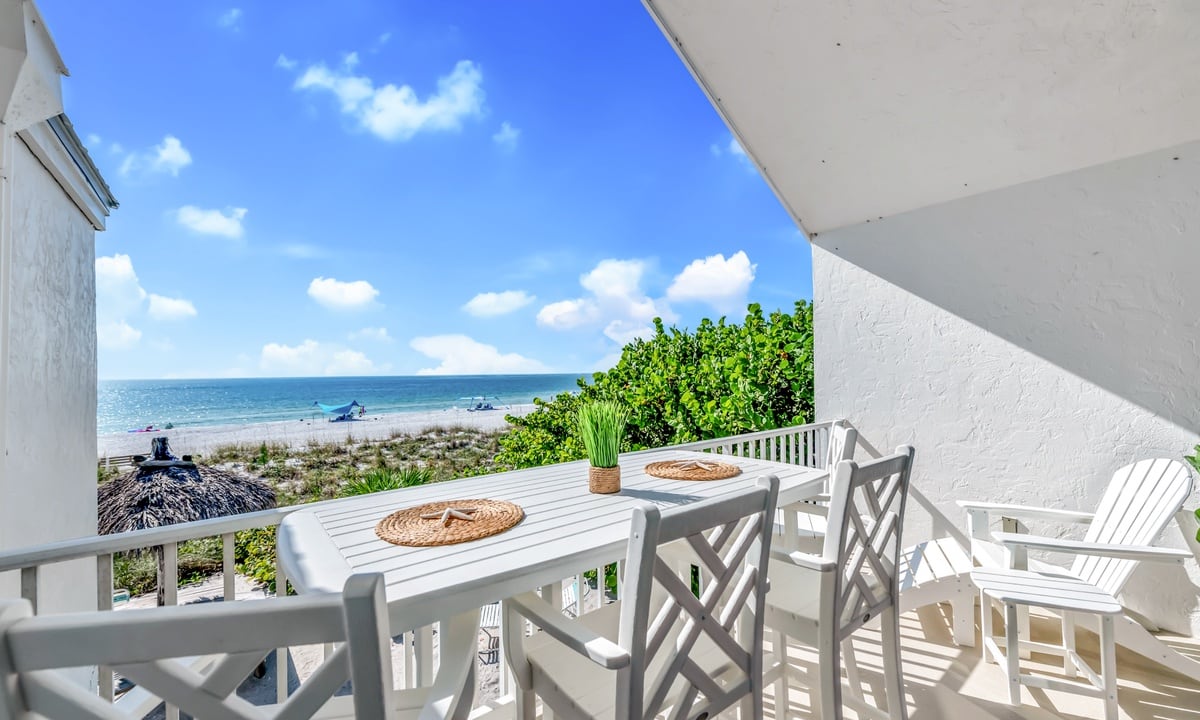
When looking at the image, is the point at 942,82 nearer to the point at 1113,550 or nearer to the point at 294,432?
the point at 1113,550

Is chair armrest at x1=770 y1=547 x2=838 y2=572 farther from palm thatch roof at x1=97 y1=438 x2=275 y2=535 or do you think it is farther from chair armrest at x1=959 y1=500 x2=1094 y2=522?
palm thatch roof at x1=97 y1=438 x2=275 y2=535

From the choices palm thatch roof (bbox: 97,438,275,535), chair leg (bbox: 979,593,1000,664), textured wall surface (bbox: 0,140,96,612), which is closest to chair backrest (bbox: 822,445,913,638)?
chair leg (bbox: 979,593,1000,664)

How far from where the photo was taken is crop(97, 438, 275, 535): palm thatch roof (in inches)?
325

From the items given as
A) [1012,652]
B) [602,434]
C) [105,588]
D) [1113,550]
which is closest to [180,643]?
[105,588]

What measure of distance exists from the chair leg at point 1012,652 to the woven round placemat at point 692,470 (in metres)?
1.16

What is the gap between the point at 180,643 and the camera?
1.90ft

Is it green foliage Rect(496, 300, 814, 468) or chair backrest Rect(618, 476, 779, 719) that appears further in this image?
green foliage Rect(496, 300, 814, 468)

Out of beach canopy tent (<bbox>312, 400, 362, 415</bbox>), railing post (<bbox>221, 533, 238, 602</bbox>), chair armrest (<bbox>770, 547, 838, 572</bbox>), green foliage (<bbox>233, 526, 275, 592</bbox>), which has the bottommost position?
green foliage (<bbox>233, 526, 275, 592</bbox>)

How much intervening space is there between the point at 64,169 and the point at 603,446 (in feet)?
10.9

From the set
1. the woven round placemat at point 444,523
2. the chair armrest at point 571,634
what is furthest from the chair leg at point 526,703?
the woven round placemat at point 444,523

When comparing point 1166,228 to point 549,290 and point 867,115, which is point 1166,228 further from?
point 549,290

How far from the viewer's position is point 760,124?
3.18 m

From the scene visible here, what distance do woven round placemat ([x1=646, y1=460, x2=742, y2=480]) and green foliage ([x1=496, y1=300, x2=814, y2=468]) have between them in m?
2.55

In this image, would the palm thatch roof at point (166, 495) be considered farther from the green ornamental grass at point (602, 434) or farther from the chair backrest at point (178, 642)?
the chair backrest at point (178, 642)
